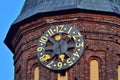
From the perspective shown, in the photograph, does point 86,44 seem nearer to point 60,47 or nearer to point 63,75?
point 60,47

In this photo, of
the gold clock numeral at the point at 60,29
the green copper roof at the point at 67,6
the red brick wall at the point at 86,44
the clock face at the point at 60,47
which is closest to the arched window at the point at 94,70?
the red brick wall at the point at 86,44

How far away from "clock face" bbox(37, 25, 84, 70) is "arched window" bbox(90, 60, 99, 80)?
28.9 inches

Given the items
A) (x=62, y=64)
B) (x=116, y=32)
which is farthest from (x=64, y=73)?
(x=116, y=32)

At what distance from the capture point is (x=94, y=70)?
41.9m

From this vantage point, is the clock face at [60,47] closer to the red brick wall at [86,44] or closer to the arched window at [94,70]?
the red brick wall at [86,44]

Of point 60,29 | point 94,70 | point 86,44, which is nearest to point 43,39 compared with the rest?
point 60,29

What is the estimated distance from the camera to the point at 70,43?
42.1 m

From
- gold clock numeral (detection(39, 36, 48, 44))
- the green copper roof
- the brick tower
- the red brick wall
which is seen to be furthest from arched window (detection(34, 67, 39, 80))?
the green copper roof

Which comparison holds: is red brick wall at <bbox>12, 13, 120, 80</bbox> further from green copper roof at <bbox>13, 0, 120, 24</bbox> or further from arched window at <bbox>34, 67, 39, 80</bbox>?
green copper roof at <bbox>13, 0, 120, 24</bbox>

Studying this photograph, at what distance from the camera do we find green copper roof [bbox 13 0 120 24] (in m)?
42.7

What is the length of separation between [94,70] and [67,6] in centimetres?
300

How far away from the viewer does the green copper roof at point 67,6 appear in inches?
1679

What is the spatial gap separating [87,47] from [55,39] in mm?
1400

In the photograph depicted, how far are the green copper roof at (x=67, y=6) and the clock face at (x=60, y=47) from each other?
0.91 metres
